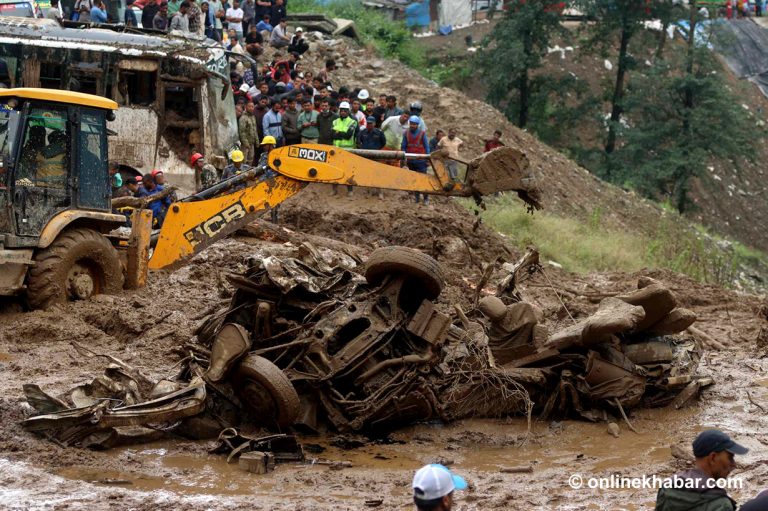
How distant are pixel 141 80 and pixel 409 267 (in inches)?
471

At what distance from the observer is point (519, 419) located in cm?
1174

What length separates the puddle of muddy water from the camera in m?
9.51

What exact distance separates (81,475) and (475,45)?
34351mm

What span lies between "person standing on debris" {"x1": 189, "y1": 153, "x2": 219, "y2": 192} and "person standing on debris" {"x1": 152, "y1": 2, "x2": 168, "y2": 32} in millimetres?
5229

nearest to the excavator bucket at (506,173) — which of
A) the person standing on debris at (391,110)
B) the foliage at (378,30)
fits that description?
the person standing on debris at (391,110)

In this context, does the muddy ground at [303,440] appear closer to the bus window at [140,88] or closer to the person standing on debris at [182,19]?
the bus window at [140,88]

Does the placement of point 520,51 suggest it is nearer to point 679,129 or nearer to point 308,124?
point 679,129

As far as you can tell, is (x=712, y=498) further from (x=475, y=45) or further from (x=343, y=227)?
(x=475, y=45)

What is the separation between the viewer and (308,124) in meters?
21.1

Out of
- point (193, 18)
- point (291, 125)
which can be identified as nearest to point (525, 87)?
point (193, 18)

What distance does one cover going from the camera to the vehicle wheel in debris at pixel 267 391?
10.3 metres

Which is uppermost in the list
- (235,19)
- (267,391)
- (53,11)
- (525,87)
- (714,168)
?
(53,11)

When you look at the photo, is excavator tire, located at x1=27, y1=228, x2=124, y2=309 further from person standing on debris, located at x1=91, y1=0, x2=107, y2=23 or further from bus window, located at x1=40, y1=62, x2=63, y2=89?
person standing on debris, located at x1=91, y1=0, x2=107, y2=23

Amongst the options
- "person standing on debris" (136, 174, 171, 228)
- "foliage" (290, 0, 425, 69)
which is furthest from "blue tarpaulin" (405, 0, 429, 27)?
"person standing on debris" (136, 174, 171, 228)
